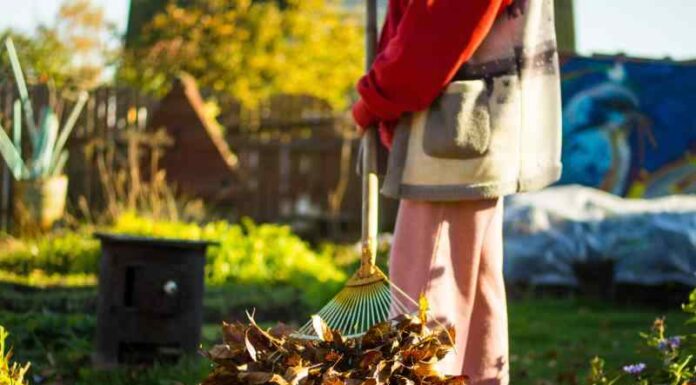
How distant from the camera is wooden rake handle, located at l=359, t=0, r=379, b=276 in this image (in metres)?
3.08

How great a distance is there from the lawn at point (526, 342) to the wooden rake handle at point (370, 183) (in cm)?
164

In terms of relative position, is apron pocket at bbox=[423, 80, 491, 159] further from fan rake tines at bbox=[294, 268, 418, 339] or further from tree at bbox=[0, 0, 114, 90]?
tree at bbox=[0, 0, 114, 90]

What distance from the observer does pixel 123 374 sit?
16.7 ft

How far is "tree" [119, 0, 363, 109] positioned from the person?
609 inches

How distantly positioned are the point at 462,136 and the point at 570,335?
4.70 metres

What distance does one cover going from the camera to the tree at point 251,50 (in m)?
19.4

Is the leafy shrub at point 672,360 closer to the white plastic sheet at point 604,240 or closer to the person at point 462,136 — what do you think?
the person at point 462,136

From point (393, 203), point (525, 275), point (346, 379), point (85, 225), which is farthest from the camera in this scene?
point (393, 203)

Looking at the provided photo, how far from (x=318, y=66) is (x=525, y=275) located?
11.8m

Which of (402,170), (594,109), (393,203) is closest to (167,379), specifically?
(402,170)

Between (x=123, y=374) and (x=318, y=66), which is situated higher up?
(x=318, y=66)

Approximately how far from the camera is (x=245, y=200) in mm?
13117

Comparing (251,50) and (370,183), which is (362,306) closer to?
(370,183)

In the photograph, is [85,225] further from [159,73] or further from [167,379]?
[159,73]
